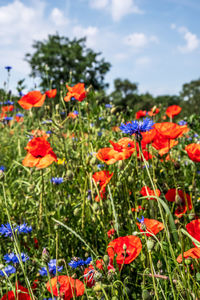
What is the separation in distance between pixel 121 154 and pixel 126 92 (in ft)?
119

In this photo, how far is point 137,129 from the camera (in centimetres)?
89

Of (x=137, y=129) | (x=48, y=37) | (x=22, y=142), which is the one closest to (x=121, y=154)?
(x=137, y=129)

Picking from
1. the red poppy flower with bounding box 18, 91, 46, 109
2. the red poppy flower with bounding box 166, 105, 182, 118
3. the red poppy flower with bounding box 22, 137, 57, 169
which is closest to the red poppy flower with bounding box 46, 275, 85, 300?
the red poppy flower with bounding box 22, 137, 57, 169

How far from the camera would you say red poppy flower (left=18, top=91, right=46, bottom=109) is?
159 centimetres

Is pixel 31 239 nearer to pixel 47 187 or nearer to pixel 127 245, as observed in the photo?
pixel 47 187

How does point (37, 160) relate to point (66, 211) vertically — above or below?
above

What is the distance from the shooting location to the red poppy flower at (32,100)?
5.23 ft

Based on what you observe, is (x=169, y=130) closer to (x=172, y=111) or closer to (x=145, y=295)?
(x=145, y=295)

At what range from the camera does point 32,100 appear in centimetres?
162

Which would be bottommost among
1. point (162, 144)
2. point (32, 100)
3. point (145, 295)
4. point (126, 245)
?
A: point (145, 295)

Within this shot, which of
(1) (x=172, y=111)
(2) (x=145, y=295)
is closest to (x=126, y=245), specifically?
(2) (x=145, y=295)

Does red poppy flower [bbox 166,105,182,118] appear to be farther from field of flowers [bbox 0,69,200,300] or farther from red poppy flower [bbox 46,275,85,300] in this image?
red poppy flower [bbox 46,275,85,300]

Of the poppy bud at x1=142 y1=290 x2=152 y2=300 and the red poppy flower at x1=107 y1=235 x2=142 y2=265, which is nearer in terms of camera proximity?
the poppy bud at x1=142 y1=290 x2=152 y2=300

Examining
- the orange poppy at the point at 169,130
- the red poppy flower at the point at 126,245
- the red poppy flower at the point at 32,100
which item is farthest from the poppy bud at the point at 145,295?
the red poppy flower at the point at 32,100
